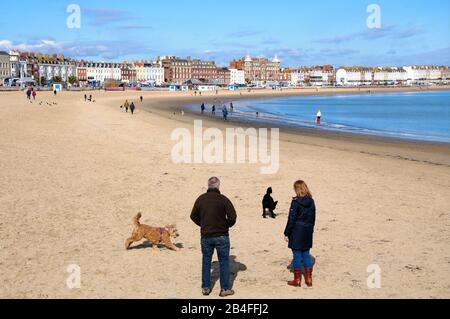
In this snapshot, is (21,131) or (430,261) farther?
(21,131)

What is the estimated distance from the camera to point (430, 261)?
26.6 ft

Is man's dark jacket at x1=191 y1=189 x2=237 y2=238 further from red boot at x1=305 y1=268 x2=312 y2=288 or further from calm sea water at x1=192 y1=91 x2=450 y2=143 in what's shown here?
calm sea water at x1=192 y1=91 x2=450 y2=143

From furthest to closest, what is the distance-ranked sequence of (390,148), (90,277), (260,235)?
(390,148) → (260,235) → (90,277)

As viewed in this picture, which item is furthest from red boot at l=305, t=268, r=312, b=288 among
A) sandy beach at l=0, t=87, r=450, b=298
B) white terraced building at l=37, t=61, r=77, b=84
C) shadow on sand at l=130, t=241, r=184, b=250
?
white terraced building at l=37, t=61, r=77, b=84

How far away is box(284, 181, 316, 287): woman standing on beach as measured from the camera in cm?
667

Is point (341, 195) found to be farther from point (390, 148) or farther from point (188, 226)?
point (390, 148)

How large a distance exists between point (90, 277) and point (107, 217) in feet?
11.1

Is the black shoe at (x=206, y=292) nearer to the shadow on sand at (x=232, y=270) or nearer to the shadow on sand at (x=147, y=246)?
the shadow on sand at (x=232, y=270)

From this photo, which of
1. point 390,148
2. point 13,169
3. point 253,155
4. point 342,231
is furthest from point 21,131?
point 342,231

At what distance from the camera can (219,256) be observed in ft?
22.0

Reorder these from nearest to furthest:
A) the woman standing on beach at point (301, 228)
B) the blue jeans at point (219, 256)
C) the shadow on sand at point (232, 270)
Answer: the blue jeans at point (219, 256), the woman standing on beach at point (301, 228), the shadow on sand at point (232, 270)

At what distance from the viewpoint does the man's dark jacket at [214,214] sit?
6.37m

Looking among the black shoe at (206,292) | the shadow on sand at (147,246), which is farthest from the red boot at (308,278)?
the shadow on sand at (147,246)

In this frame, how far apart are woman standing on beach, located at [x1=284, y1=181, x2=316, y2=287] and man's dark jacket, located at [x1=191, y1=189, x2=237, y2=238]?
2.93 feet
